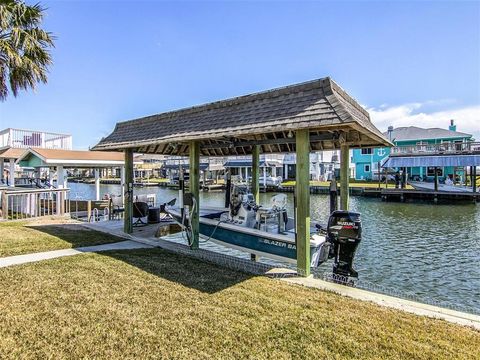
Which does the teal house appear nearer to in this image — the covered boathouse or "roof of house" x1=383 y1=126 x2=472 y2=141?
"roof of house" x1=383 y1=126 x2=472 y2=141

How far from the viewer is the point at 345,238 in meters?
5.56

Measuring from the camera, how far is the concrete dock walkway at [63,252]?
231 inches

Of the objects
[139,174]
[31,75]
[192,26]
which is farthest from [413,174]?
[139,174]

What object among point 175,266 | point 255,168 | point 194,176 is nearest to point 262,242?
point 175,266

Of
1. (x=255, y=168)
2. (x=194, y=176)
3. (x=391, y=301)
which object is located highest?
(x=255, y=168)

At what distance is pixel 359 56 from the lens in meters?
8.99

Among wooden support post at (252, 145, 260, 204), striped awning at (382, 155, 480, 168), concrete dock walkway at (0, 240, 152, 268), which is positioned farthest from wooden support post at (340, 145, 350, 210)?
striped awning at (382, 155, 480, 168)

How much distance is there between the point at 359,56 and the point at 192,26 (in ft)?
18.3

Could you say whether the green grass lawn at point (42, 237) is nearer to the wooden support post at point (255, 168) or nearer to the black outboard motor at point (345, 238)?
the wooden support post at point (255, 168)

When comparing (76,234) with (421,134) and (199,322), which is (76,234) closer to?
(199,322)

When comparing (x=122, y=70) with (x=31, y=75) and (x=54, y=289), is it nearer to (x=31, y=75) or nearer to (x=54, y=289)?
(x=31, y=75)

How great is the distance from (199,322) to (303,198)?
267cm

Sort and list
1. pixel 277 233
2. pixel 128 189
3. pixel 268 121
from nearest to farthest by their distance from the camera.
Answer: pixel 268 121 < pixel 277 233 < pixel 128 189

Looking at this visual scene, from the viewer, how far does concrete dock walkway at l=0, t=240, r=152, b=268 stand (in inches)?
231
